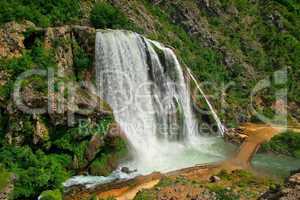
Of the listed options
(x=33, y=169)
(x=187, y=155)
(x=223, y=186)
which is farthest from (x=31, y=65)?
(x=223, y=186)

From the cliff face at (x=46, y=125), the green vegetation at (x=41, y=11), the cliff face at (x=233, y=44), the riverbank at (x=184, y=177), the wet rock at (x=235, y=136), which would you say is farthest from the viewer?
the cliff face at (x=233, y=44)

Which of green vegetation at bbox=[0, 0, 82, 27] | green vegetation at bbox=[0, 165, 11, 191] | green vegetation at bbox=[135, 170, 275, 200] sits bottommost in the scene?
green vegetation at bbox=[135, 170, 275, 200]

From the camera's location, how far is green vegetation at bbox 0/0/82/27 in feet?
89.2

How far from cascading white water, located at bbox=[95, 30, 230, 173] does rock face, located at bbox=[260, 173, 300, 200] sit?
451 inches

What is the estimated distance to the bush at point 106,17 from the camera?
116 feet

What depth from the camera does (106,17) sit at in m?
35.9

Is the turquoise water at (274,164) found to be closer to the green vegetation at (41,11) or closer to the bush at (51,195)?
the bush at (51,195)

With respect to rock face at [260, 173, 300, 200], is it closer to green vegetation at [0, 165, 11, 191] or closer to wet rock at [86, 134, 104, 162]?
green vegetation at [0, 165, 11, 191]

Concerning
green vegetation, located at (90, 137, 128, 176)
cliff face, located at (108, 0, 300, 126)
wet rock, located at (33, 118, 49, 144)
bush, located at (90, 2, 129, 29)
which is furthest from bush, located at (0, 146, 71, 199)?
cliff face, located at (108, 0, 300, 126)

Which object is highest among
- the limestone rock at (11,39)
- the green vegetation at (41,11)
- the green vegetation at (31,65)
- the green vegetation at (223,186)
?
the green vegetation at (41,11)

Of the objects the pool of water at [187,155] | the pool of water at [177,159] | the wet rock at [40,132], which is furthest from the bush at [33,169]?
the pool of water at [187,155]

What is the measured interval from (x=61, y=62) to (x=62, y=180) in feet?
28.0

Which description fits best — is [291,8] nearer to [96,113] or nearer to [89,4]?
[89,4]

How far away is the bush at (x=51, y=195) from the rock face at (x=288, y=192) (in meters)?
8.50
